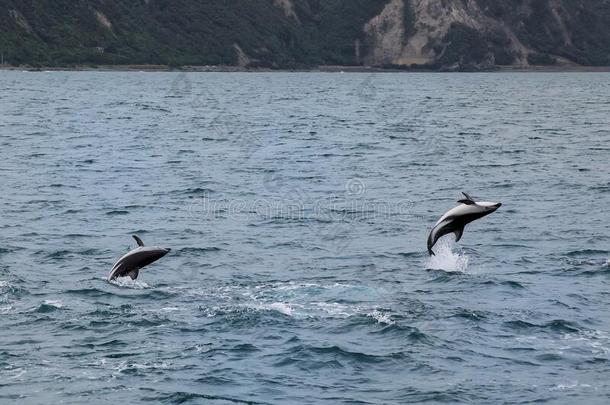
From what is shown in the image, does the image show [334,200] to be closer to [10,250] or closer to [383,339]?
[10,250]

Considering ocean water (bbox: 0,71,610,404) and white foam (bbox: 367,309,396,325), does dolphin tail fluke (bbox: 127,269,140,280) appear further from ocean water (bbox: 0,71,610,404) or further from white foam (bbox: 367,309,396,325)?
white foam (bbox: 367,309,396,325)

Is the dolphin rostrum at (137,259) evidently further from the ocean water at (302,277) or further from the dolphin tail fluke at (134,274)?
the ocean water at (302,277)

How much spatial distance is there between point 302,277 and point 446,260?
4771 mm

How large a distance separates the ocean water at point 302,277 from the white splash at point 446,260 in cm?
12

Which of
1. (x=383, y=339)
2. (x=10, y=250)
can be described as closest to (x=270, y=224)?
(x=10, y=250)

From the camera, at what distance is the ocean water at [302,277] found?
22891 mm

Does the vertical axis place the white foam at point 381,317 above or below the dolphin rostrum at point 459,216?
below

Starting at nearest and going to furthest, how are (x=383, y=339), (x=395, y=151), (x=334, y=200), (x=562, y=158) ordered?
(x=383, y=339) < (x=334, y=200) < (x=562, y=158) < (x=395, y=151)

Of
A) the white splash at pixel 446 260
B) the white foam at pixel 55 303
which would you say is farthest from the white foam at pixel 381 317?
the white foam at pixel 55 303

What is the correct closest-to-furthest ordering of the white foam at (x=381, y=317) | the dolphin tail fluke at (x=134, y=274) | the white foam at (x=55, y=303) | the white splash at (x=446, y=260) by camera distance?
1. the white foam at (x=381, y=317)
2. the white foam at (x=55, y=303)
3. the dolphin tail fluke at (x=134, y=274)
4. the white splash at (x=446, y=260)

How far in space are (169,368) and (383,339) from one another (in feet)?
16.7

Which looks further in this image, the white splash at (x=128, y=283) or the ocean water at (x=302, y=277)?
the white splash at (x=128, y=283)

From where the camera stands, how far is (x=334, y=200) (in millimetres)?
45906

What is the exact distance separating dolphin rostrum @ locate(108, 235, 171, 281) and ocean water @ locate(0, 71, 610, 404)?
1.70 ft
